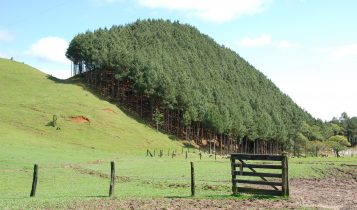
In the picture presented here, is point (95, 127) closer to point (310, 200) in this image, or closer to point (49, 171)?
point (49, 171)

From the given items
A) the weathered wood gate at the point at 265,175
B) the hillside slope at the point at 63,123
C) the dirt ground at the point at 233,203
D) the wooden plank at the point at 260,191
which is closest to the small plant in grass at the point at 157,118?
the hillside slope at the point at 63,123

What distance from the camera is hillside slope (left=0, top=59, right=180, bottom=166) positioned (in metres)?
85.9

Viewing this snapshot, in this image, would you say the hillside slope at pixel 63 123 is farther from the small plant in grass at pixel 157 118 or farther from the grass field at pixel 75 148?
the small plant in grass at pixel 157 118

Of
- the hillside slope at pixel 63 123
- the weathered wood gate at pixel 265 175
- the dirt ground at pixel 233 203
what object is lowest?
the dirt ground at pixel 233 203

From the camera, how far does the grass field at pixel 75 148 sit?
36.7 m

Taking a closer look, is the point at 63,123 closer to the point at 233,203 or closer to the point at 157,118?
the point at 157,118

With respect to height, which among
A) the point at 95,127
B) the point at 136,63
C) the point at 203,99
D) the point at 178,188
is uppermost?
the point at 136,63

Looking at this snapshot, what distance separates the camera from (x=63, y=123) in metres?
107

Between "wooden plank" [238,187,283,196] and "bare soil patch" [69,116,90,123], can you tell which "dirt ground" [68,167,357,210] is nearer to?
"wooden plank" [238,187,283,196]

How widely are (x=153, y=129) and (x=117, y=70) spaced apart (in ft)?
99.5

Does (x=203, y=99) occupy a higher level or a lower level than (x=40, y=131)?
higher

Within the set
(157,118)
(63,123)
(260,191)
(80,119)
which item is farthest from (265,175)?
(157,118)

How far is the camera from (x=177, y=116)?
488 ft

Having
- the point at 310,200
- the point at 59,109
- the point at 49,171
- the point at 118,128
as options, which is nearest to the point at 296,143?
the point at 118,128
